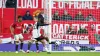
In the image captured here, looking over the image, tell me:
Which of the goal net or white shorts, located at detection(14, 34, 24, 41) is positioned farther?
the goal net

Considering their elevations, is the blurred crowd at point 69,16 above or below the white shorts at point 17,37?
above

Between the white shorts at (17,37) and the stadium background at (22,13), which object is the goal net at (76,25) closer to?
the stadium background at (22,13)

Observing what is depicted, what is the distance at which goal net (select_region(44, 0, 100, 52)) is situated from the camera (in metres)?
18.2

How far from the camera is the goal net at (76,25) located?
18.2m

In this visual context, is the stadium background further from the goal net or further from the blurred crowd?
the blurred crowd

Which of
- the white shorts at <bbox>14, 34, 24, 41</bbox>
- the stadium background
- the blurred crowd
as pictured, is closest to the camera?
the white shorts at <bbox>14, 34, 24, 41</bbox>

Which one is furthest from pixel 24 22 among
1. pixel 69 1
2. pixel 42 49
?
pixel 69 1

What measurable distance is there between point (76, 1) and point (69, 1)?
0.42 m

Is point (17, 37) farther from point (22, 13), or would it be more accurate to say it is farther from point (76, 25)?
point (76, 25)

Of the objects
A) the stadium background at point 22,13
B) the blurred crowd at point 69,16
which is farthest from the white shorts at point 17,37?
the blurred crowd at point 69,16

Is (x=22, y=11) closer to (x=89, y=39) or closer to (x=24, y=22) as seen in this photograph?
(x=24, y=22)

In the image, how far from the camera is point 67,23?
18500mm

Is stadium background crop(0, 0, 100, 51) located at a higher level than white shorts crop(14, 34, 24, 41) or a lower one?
higher

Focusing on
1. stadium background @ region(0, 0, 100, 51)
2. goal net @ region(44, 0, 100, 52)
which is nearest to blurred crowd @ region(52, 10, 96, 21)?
goal net @ region(44, 0, 100, 52)
